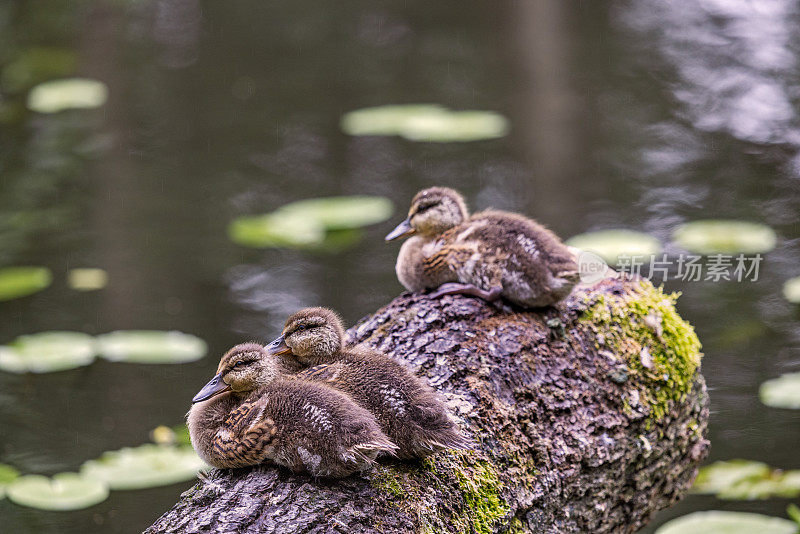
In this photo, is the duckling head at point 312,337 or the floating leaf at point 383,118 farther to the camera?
the floating leaf at point 383,118

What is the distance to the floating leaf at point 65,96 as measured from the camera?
8.23 metres

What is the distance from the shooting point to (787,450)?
170 inches

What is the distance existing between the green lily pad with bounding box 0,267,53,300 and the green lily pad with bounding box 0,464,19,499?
163 centimetres

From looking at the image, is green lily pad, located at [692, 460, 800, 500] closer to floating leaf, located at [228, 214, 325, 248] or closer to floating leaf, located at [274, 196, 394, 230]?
floating leaf, located at [274, 196, 394, 230]

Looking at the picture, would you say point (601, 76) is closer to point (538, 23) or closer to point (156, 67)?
point (538, 23)

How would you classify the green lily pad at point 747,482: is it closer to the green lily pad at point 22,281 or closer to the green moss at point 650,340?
the green moss at point 650,340

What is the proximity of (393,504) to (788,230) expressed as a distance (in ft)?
14.7

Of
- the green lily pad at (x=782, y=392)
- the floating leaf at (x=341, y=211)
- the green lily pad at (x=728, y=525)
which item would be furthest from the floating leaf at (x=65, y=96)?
the green lily pad at (x=728, y=525)

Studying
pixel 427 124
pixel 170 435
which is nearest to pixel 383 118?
pixel 427 124

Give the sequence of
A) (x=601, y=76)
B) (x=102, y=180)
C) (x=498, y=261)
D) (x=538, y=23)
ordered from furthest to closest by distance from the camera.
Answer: (x=538, y=23)
(x=601, y=76)
(x=102, y=180)
(x=498, y=261)

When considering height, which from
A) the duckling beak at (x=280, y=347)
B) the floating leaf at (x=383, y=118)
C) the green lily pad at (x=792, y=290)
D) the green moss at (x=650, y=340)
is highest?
the duckling beak at (x=280, y=347)

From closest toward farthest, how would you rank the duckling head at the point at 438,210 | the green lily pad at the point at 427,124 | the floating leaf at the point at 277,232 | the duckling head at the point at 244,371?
the duckling head at the point at 244,371, the duckling head at the point at 438,210, the floating leaf at the point at 277,232, the green lily pad at the point at 427,124

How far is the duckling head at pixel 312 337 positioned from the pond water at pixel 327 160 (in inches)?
70.8

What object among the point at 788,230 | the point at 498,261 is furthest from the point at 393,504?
the point at 788,230
